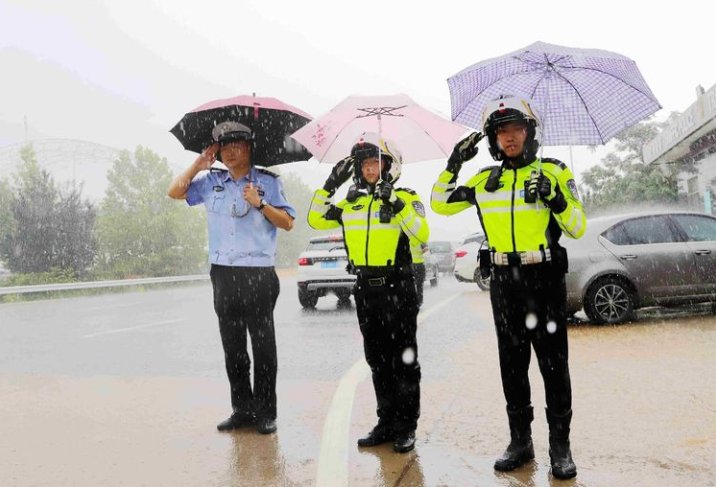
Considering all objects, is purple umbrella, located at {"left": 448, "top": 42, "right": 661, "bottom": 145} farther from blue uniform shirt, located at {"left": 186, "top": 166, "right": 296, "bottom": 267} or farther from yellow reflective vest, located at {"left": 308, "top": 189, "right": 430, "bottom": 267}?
blue uniform shirt, located at {"left": 186, "top": 166, "right": 296, "bottom": 267}

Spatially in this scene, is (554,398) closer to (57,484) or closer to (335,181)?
(335,181)

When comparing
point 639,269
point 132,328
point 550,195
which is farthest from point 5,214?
point 550,195

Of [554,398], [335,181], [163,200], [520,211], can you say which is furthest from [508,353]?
[163,200]

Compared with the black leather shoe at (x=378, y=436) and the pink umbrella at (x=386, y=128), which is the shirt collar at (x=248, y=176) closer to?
the pink umbrella at (x=386, y=128)

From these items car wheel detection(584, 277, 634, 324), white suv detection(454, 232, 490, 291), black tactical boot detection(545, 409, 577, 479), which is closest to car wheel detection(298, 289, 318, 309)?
white suv detection(454, 232, 490, 291)

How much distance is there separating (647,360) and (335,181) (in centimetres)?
412

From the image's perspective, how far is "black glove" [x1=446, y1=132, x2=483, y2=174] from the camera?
3699 mm

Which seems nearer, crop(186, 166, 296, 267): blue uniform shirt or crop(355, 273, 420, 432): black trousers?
crop(355, 273, 420, 432): black trousers

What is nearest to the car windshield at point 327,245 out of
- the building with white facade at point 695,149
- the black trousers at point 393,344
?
the building with white facade at point 695,149

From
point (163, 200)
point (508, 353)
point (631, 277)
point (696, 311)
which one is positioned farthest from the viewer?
point (163, 200)

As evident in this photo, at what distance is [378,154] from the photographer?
4.01m

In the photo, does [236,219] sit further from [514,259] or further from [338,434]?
[514,259]

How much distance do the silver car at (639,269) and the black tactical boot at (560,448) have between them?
5772 millimetres

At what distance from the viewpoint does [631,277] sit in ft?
29.3
